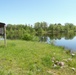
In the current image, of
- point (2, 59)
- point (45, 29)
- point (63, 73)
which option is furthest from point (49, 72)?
point (45, 29)

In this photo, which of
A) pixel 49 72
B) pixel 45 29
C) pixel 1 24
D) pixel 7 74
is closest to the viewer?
pixel 7 74

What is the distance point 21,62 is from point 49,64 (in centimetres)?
144

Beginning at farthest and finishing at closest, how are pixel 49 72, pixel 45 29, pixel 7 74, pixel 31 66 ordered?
pixel 45 29, pixel 31 66, pixel 49 72, pixel 7 74

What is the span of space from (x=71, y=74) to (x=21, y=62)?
8.96ft

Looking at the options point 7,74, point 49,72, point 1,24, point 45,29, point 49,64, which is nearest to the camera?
point 7,74

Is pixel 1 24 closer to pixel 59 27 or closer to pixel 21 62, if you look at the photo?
pixel 21 62

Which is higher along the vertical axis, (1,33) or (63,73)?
(1,33)

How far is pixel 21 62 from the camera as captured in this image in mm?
9859

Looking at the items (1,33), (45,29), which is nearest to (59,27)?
(45,29)

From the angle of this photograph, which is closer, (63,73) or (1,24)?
(63,73)

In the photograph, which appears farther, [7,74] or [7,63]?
[7,63]

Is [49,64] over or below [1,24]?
below

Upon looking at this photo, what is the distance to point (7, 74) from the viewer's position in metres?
7.28

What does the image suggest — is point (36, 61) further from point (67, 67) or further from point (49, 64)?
point (67, 67)
